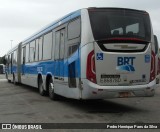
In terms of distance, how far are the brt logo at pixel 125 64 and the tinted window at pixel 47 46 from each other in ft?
15.7

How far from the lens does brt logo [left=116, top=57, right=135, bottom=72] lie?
1120cm

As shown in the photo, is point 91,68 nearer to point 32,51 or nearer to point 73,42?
point 73,42

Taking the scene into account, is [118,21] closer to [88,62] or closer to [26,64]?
[88,62]

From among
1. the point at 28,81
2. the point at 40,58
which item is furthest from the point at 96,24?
the point at 28,81

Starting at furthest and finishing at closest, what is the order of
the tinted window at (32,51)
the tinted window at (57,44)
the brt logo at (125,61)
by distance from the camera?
the tinted window at (32,51) < the tinted window at (57,44) < the brt logo at (125,61)

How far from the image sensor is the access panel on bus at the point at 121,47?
11.1 metres

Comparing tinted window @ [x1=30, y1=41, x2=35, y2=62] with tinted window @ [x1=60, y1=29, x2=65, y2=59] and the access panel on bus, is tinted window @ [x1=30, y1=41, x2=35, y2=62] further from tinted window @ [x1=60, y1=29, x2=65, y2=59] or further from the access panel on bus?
the access panel on bus

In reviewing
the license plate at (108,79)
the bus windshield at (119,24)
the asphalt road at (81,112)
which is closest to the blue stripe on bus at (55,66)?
the license plate at (108,79)

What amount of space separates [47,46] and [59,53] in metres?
2.25

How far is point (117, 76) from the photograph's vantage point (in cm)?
1116

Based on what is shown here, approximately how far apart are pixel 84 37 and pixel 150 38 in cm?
215

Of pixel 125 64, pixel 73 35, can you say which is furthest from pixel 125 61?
pixel 73 35

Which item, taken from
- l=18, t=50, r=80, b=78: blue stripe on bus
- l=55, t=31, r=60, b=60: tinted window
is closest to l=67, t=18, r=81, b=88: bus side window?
l=18, t=50, r=80, b=78: blue stripe on bus

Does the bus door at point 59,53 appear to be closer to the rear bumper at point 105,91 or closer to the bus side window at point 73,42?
the bus side window at point 73,42
